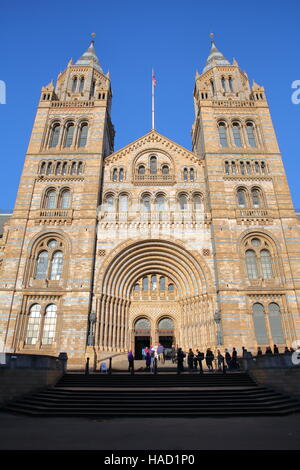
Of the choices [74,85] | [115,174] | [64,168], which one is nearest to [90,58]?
[74,85]

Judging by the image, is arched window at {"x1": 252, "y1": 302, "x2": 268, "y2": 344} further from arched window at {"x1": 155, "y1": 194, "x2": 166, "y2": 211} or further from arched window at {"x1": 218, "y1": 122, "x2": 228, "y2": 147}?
arched window at {"x1": 218, "y1": 122, "x2": 228, "y2": 147}

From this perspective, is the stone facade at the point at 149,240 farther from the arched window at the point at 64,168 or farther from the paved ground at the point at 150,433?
the paved ground at the point at 150,433

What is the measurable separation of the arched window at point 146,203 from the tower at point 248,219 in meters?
5.54

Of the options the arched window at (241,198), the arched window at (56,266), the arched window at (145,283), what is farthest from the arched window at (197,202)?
the arched window at (56,266)

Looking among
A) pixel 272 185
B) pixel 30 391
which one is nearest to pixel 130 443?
pixel 30 391

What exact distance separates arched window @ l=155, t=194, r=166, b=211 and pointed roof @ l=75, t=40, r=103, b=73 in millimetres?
20261

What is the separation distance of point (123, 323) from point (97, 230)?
8.22m

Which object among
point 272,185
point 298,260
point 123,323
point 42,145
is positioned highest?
point 42,145

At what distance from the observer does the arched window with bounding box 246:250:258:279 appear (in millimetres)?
23469

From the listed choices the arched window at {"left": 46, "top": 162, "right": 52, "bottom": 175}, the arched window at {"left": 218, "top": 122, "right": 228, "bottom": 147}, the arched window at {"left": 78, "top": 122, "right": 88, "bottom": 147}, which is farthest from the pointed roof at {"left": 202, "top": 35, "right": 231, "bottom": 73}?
the arched window at {"left": 46, "top": 162, "right": 52, "bottom": 175}

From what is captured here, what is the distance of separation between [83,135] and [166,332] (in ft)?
69.4

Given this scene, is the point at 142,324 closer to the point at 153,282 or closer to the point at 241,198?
the point at 153,282
